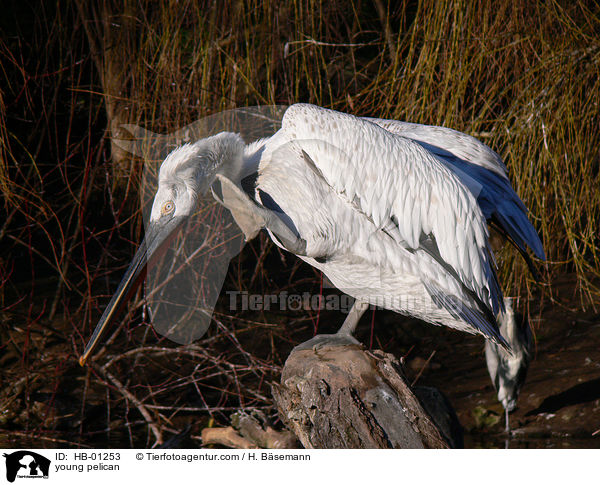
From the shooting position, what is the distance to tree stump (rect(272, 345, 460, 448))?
1588 mm

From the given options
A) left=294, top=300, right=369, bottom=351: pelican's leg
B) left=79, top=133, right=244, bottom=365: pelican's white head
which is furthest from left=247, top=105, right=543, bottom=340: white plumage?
left=294, top=300, right=369, bottom=351: pelican's leg

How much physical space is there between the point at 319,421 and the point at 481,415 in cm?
195

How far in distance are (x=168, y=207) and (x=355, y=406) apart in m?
0.79

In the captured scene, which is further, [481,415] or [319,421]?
[481,415]

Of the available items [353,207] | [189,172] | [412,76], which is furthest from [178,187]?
[412,76]

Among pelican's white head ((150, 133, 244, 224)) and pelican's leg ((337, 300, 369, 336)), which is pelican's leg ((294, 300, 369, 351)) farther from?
pelican's white head ((150, 133, 244, 224))

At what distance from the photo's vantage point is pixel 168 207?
1.69 metres

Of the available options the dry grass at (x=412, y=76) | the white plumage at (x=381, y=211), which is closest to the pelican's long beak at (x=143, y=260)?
the white plumage at (x=381, y=211)

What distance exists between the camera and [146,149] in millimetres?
2443

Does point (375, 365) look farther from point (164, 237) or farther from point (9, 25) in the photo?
point (9, 25)

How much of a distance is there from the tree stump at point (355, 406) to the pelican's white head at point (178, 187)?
1.80 feet

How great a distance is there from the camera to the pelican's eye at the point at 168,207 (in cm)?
169
